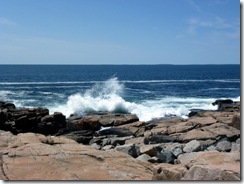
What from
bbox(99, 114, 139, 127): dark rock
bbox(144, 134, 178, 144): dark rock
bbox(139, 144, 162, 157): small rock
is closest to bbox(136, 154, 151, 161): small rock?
bbox(139, 144, 162, 157): small rock

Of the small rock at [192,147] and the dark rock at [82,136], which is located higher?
the small rock at [192,147]

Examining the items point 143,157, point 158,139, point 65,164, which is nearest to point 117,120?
point 158,139

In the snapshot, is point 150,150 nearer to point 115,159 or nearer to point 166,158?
point 166,158

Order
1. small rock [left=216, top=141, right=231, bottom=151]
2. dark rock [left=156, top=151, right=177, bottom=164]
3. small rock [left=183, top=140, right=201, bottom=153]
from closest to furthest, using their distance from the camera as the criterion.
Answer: dark rock [left=156, top=151, right=177, bottom=164] → small rock [left=216, top=141, right=231, bottom=151] → small rock [left=183, top=140, right=201, bottom=153]

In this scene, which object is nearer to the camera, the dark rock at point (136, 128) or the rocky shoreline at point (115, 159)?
the rocky shoreline at point (115, 159)

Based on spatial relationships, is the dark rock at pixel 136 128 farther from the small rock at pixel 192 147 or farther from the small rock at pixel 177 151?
the small rock at pixel 177 151

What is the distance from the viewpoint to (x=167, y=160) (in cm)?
781

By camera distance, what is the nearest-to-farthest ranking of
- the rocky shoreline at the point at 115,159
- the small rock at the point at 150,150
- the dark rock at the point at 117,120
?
the rocky shoreline at the point at 115,159
the small rock at the point at 150,150
the dark rock at the point at 117,120

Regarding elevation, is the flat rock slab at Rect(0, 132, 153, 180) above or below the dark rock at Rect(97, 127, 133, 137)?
above

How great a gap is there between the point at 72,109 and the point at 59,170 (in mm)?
19053

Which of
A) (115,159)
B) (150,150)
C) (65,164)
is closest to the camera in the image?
(65,164)

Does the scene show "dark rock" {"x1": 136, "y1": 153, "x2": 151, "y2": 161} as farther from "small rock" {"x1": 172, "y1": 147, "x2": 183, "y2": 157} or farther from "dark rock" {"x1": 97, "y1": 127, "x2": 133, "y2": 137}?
"dark rock" {"x1": 97, "y1": 127, "x2": 133, "y2": 137}

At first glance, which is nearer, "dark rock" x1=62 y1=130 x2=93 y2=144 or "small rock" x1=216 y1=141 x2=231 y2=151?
"small rock" x1=216 y1=141 x2=231 y2=151

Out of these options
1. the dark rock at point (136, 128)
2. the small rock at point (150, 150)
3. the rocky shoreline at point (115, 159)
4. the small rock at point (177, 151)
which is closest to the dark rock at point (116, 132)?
the dark rock at point (136, 128)
